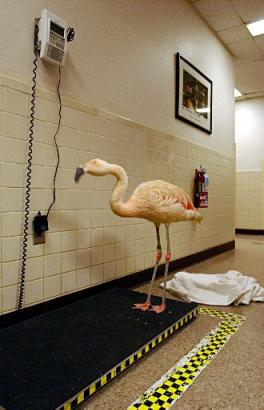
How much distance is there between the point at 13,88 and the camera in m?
1.79

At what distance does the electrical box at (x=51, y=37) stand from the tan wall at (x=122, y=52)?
7cm

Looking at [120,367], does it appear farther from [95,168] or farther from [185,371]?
[95,168]

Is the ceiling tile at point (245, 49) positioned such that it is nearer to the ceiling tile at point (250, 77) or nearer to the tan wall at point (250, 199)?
the ceiling tile at point (250, 77)

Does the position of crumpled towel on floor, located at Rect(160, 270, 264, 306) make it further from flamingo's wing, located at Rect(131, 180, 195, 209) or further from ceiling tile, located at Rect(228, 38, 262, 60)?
ceiling tile, located at Rect(228, 38, 262, 60)

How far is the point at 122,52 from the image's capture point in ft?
8.71

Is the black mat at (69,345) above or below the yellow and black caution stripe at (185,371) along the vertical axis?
above

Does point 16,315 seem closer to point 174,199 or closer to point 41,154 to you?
point 41,154

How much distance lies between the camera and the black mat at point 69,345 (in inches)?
44.8

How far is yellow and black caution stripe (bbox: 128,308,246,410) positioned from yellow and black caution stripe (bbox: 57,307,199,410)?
0.49 feet

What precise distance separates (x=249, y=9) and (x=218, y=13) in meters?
0.38

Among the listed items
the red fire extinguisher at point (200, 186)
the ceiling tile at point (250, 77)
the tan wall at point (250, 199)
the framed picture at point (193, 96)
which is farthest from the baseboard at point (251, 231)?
the red fire extinguisher at point (200, 186)

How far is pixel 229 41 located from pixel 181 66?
5.48 feet

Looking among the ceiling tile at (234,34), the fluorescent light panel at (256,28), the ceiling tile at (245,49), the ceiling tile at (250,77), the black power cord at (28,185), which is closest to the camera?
the black power cord at (28,185)

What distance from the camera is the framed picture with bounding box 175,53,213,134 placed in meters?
3.52
